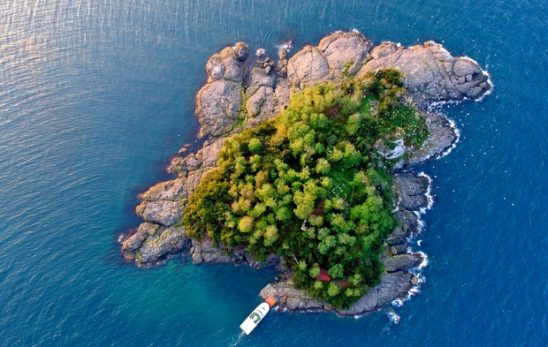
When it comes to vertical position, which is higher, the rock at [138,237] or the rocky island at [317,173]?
the rocky island at [317,173]

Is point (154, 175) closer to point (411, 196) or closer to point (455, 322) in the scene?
point (411, 196)

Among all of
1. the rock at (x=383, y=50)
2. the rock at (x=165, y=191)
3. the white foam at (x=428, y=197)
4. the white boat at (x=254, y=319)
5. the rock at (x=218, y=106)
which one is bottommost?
the white boat at (x=254, y=319)

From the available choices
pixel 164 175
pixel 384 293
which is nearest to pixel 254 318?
pixel 384 293

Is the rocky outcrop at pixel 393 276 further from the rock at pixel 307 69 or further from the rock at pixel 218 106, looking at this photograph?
the rock at pixel 218 106

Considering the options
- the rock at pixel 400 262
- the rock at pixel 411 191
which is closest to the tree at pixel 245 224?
the rock at pixel 400 262

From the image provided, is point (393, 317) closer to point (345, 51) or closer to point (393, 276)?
point (393, 276)

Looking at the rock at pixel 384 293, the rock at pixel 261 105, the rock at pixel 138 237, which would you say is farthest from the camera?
the rock at pixel 261 105

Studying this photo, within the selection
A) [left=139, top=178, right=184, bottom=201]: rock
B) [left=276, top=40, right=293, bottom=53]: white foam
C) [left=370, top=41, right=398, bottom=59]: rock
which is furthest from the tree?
[left=370, top=41, right=398, bottom=59]: rock

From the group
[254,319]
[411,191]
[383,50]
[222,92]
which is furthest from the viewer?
[383,50]
